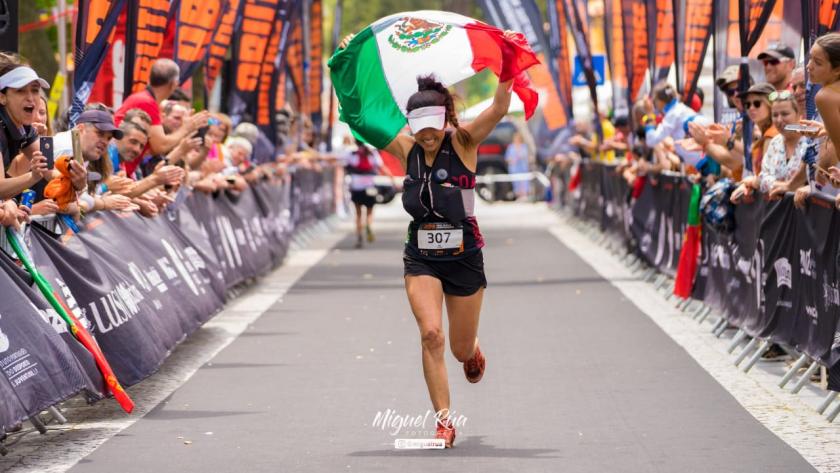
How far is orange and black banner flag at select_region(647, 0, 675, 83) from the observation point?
2086 cm

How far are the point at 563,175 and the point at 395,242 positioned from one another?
9.95 meters

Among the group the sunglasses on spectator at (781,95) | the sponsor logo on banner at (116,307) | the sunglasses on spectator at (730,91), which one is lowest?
the sponsor logo on banner at (116,307)

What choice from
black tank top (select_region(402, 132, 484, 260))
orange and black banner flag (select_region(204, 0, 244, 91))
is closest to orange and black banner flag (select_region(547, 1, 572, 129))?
orange and black banner flag (select_region(204, 0, 244, 91))

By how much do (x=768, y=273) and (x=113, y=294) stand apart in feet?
15.0

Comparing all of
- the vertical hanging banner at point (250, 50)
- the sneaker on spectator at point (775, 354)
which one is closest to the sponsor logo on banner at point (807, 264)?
the sneaker on spectator at point (775, 354)

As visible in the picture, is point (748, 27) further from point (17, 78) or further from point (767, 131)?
point (17, 78)

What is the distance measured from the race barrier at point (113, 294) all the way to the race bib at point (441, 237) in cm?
195

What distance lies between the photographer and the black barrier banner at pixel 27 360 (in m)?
8.09

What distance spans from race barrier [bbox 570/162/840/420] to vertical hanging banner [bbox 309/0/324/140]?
1672 centimetres

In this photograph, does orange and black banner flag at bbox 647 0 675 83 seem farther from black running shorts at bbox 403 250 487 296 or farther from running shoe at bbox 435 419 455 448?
running shoe at bbox 435 419 455 448

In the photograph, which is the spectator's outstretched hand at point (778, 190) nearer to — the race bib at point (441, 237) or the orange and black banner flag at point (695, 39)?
the race bib at point (441, 237)

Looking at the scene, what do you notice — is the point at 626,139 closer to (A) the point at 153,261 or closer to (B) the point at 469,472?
(A) the point at 153,261

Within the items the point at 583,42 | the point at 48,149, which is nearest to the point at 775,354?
the point at 48,149

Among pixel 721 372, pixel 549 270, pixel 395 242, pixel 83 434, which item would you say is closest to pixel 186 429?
pixel 83 434
